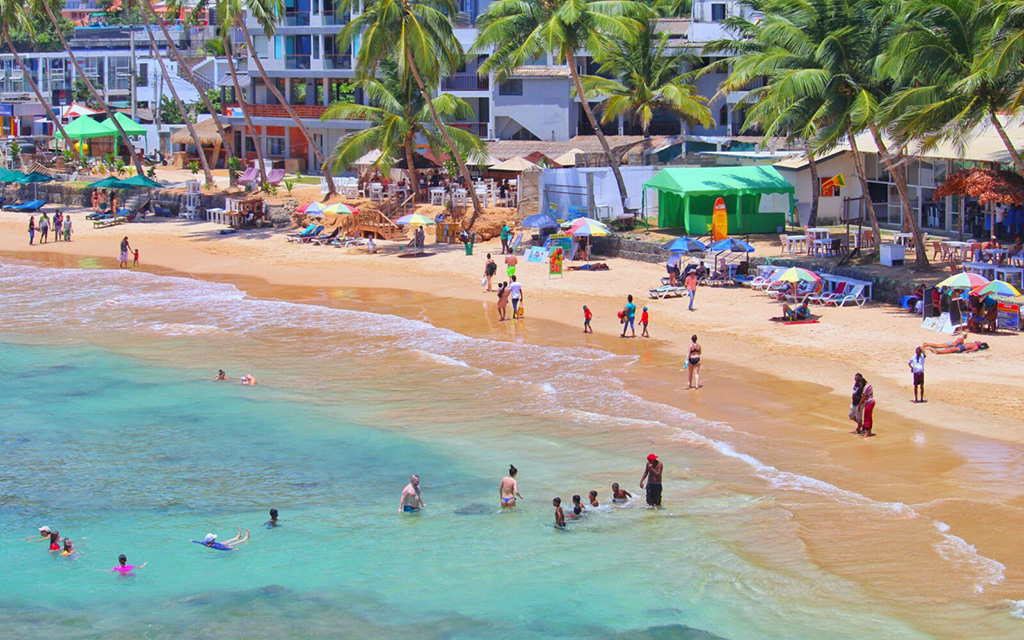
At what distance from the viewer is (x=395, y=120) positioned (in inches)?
1531

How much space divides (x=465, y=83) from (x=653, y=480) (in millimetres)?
40367

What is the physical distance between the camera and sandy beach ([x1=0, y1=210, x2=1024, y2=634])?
46.1 feet

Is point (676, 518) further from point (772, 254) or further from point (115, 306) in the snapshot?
point (115, 306)

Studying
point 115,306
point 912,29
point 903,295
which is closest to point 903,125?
point 912,29

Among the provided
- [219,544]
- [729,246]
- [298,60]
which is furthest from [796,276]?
[298,60]

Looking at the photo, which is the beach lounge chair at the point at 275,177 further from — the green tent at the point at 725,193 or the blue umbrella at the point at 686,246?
the blue umbrella at the point at 686,246

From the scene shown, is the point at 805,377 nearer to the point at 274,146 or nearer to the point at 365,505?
the point at 365,505

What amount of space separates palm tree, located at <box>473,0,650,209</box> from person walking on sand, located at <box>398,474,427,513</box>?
22.3 meters

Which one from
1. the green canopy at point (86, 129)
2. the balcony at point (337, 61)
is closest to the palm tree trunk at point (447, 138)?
the balcony at point (337, 61)

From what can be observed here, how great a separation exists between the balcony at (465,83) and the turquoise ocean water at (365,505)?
1119 inches

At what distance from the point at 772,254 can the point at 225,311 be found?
50.0ft

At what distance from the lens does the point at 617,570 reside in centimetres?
1378

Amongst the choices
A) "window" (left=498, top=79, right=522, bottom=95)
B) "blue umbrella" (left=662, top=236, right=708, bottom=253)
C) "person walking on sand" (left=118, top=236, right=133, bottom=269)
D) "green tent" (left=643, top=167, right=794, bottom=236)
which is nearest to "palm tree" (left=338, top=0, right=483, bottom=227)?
"green tent" (left=643, top=167, right=794, bottom=236)

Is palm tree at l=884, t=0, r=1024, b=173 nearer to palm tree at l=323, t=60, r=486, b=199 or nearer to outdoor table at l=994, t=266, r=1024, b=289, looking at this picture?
outdoor table at l=994, t=266, r=1024, b=289
